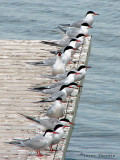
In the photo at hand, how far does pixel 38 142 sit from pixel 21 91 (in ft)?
9.50

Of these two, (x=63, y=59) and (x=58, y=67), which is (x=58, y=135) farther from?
(x=63, y=59)

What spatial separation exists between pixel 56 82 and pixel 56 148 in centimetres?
319

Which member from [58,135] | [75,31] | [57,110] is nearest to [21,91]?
[57,110]

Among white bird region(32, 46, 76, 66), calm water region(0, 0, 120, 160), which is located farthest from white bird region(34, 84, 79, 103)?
white bird region(32, 46, 76, 66)

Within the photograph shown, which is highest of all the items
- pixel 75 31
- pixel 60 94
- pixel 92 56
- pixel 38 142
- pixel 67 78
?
pixel 92 56

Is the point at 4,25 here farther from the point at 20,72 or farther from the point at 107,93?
the point at 20,72

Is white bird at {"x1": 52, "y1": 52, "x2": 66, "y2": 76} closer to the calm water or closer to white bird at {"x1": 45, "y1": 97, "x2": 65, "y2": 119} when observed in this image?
the calm water

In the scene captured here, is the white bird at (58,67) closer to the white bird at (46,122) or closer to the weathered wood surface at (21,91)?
the weathered wood surface at (21,91)

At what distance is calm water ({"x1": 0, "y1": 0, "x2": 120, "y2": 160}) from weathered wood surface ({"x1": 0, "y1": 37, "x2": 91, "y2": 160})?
1629mm

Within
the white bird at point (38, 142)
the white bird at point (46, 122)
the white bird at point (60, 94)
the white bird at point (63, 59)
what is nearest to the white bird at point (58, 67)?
the white bird at point (63, 59)

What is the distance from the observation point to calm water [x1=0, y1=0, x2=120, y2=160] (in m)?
12.0

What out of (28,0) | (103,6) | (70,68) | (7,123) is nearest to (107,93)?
(70,68)

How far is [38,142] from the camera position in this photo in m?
8.11

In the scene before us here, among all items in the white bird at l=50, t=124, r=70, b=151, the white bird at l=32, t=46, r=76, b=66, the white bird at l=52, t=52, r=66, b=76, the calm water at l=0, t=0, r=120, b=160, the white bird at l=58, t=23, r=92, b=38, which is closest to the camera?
the white bird at l=50, t=124, r=70, b=151
